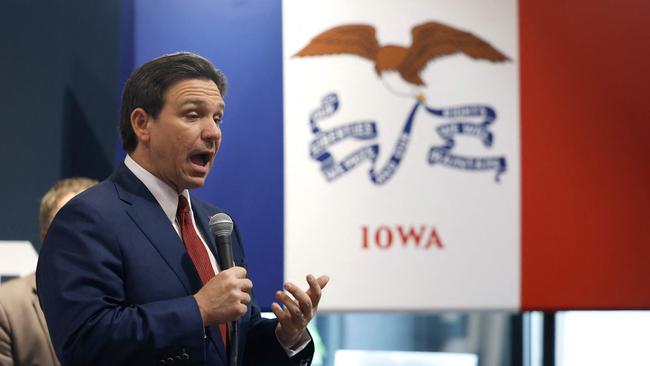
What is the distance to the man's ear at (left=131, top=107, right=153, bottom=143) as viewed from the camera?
203 cm

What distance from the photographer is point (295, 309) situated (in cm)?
202

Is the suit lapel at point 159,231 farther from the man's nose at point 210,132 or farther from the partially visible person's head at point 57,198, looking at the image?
the partially visible person's head at point 57,198

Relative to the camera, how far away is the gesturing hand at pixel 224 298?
5.74 ft

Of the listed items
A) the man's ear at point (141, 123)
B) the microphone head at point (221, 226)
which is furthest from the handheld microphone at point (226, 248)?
the man's ear at point (141, 123)

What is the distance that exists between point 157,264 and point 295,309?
35 cm

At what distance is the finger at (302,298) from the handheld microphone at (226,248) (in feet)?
0.45

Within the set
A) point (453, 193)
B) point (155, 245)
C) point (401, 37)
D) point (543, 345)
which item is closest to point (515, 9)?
point (401, 37)

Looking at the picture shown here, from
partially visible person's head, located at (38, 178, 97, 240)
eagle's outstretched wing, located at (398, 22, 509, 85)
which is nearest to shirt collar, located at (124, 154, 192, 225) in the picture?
partially visible person's head, located at (38, 178, 97, 240)

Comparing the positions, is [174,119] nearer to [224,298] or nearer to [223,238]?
[223,238]

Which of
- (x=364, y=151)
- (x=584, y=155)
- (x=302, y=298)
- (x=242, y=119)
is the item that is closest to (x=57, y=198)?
(x=242, y=119)

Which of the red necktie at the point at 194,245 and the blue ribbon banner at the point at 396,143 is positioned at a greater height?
the blue ribbon banner at the point at 396,143

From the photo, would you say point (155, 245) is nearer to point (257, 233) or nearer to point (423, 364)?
point (257, 233)

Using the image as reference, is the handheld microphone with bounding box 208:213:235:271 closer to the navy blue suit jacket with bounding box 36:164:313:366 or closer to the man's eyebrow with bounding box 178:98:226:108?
the navy blue suit jacket with bounding box 36:164:313:366

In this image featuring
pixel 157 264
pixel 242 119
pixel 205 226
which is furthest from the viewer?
pixel 242 119
